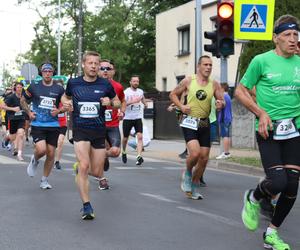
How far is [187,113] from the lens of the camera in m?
8.59

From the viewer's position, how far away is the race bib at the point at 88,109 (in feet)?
24.0

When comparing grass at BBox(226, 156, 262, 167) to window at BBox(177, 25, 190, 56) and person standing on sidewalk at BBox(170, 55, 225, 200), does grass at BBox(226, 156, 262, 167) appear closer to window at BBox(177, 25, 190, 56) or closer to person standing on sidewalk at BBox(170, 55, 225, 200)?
person standing on sidewalk at BBox(170, 55, 225, 200)

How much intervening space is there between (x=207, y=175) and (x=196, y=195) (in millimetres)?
3484

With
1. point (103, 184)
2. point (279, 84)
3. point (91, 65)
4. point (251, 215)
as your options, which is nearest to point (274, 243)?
point (251, 215)

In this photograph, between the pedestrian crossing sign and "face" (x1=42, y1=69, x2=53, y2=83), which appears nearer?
"face" (x1=42, y1=69, x2=53, y2=83)

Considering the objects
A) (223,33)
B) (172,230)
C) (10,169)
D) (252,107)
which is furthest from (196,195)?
(223,33)

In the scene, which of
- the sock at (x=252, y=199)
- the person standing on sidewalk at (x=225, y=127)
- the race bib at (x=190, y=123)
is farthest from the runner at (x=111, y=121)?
the person standing on sidewalk at (x=225, y=127)

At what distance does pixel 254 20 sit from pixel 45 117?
593cm

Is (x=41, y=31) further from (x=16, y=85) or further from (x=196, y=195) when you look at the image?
(x=196, y=195)

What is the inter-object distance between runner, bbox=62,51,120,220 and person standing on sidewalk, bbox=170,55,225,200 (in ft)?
4.93

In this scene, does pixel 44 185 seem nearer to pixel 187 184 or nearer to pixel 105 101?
pixel 187 184

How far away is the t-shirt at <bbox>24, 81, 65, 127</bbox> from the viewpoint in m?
9.70

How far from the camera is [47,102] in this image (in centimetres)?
970

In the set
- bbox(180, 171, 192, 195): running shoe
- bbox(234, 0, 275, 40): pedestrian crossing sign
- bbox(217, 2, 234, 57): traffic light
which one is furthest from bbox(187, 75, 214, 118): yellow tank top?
bbox(217, 2, 234, 57): traffic light
